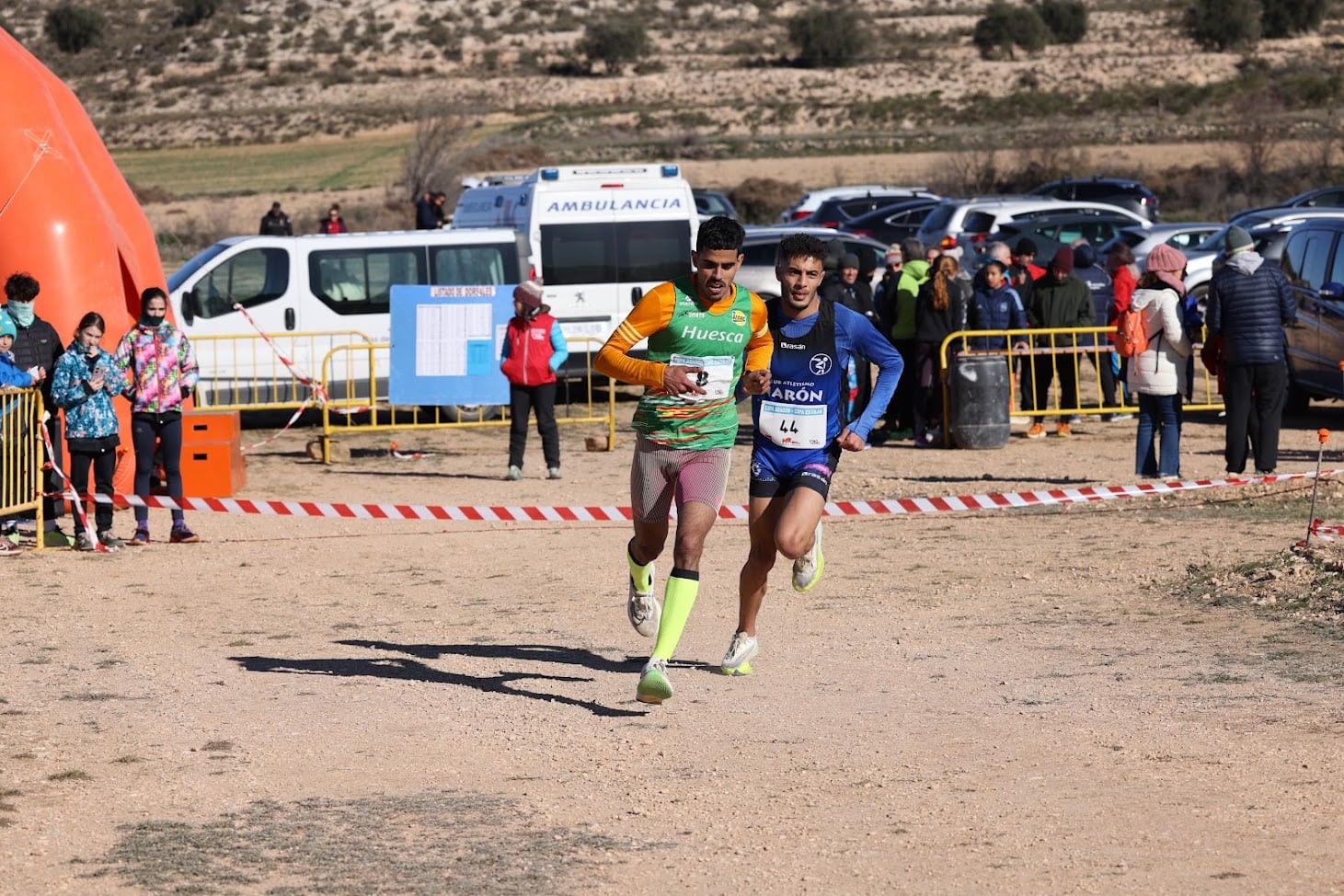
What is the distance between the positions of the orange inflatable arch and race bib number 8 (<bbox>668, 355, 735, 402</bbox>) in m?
7.83

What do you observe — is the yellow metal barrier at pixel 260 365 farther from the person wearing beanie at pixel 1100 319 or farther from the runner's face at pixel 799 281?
the runner's face at pixel 799 281

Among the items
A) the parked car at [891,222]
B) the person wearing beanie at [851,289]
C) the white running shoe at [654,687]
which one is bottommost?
the white running shoe at [654,687]

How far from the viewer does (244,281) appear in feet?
64.9

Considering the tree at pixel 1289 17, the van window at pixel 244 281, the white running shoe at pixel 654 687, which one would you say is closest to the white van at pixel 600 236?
the van window at pixel 244 281

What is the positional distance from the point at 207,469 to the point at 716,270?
8580mm

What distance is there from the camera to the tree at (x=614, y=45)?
94.4 m

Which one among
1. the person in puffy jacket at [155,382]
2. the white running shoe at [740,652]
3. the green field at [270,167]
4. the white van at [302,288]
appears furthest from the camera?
the green field at [270,167]

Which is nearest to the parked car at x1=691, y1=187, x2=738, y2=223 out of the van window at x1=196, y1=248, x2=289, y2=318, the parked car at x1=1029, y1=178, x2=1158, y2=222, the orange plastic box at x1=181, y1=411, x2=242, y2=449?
the parked car at x1=1029, y1=178, x2=1158, y2=222

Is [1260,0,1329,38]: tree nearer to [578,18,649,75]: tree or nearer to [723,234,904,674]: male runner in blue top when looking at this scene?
[578,18,649,75]: tree

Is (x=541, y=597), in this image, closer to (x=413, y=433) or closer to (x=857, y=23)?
(x=413, y=433)

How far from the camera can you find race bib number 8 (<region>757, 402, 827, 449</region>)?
804 cm

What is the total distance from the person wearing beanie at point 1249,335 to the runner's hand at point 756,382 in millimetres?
6889

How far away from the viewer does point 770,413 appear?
8102 mm

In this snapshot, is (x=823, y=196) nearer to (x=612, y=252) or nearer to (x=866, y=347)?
(x=612, y=252)
